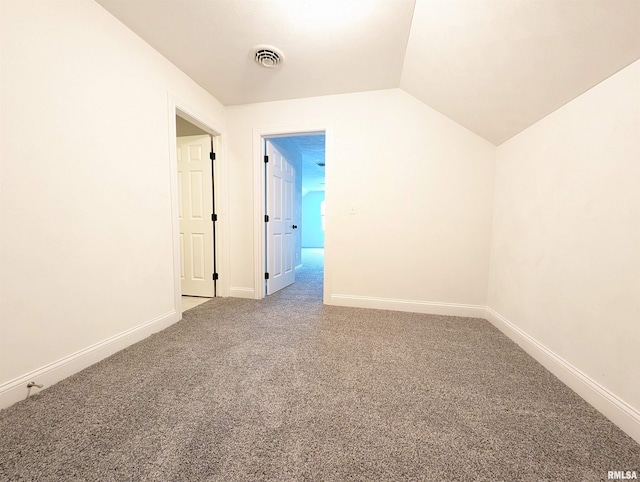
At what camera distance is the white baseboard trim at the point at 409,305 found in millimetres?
2467

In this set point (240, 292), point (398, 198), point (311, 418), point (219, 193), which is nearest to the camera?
point (311, 418)

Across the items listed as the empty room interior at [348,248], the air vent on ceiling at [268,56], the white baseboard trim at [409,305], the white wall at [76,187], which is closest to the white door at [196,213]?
the empty room interior at [348,248]

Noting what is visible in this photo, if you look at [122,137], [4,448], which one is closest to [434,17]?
[122,137]

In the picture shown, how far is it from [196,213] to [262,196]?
0.87 m

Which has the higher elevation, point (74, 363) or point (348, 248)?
point (348, 248)

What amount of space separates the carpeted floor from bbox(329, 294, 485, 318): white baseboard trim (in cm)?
62

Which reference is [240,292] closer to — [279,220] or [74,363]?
[279,220]

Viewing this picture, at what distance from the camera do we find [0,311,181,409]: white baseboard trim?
1.20 m

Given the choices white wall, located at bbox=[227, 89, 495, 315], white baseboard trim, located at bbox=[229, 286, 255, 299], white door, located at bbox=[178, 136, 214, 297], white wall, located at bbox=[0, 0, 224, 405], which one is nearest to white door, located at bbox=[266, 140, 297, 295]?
white baseboard trim, located at bbox=[229, 286, 255, 299]

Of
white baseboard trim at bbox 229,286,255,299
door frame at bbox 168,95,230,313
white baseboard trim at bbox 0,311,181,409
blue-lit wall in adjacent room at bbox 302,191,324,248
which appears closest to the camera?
white baseboard trim at bbox 0,311,181,409

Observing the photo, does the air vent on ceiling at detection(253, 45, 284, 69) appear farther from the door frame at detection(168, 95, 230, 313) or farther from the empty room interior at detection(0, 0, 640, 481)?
the door frame at detection(168, 95, 230, 313)

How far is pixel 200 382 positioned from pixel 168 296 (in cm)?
109

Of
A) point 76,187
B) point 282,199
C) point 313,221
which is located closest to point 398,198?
point 282,199

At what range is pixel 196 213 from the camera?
295 cm
